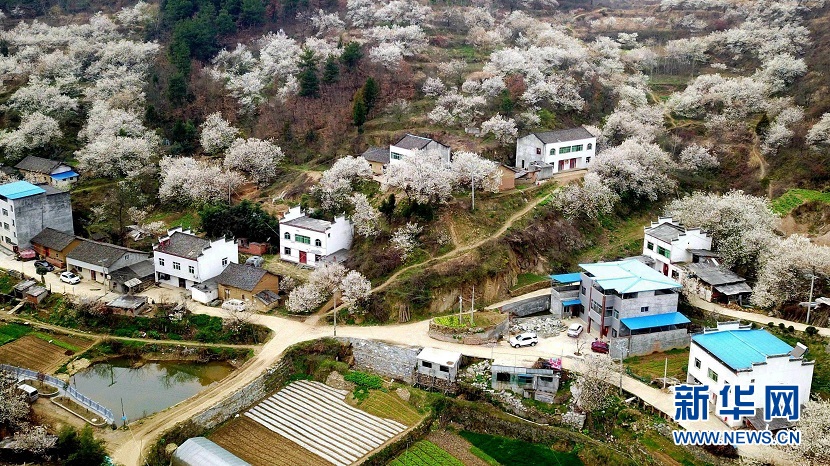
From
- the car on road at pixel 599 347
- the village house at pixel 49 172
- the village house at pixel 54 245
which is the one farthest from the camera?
the village house at pixel 49 172

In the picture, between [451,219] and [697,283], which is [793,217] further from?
[451,219]

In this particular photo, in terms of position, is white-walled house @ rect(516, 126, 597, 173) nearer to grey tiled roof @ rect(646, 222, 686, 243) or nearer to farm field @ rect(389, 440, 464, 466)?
grey tiled roof @ rect(646, 222, 686, 243)

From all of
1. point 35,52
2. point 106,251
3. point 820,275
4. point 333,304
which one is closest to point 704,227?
point 820,275

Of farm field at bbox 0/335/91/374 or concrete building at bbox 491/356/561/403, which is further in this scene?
farm field at bbox 0/335/91/374

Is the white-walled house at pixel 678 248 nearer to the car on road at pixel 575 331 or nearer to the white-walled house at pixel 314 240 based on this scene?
the car on road at pixel 575 331

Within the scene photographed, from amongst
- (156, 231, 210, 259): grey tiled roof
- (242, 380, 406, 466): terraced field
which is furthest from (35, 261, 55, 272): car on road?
(242, 380, 406, 466): terraced field

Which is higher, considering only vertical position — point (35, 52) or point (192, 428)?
point (35, 52)

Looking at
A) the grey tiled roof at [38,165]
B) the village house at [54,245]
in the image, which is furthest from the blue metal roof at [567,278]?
the grey tiled roof at [38,165]
